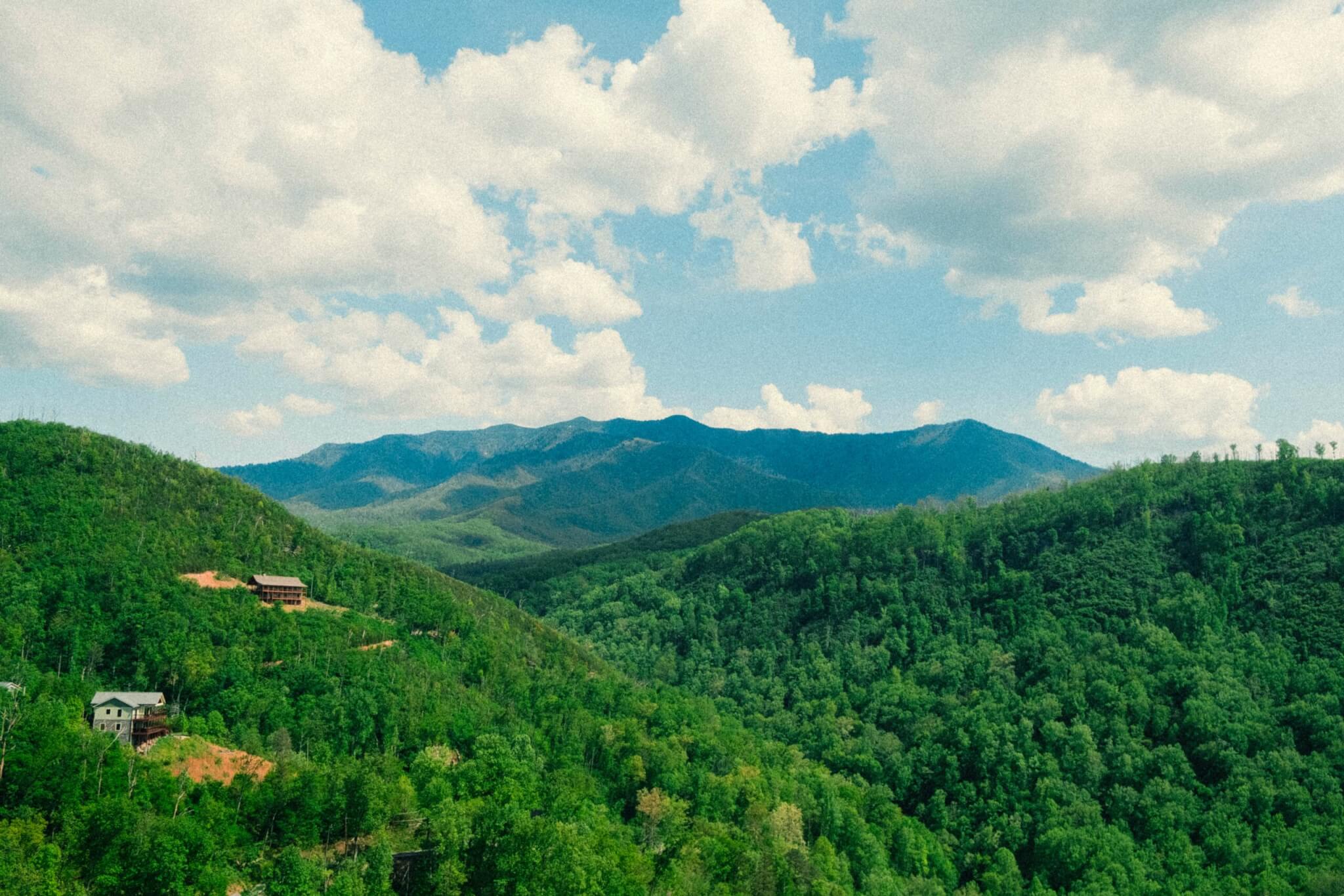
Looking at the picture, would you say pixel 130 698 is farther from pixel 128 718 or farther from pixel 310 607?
pixel 310 607

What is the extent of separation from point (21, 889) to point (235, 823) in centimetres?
1620

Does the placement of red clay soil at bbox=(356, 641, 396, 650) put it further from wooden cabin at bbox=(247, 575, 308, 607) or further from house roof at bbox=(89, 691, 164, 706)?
house roof at bbox=(89, 691, 164, 706)

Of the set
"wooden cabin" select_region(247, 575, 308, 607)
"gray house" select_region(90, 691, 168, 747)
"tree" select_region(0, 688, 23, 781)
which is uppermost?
"wooden cabin" select_region(247, 575, 308, 607)

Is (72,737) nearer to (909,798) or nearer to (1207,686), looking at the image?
(909,798)

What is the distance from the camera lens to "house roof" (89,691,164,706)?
8119 centimetres

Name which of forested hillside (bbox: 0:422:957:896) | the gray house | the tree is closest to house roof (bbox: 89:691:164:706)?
the gray house

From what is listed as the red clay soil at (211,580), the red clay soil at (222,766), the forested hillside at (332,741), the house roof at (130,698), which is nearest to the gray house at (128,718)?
the house roof at (130,698)

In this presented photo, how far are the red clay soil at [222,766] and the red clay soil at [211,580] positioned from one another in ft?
151

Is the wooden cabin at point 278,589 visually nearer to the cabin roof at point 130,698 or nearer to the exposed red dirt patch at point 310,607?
the exposed red dirt patch at point 310,607

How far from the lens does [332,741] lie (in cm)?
8988

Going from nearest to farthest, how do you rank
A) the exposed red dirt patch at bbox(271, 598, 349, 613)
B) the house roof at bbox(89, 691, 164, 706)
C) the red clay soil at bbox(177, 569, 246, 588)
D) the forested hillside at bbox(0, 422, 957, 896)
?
1. the forested hillside at bbox(0, 422, 957, 896)
2. the house roof at bbox(89, 691, 164, 706)
3. the red clay soil at bbox(177, 569, 246, 588)
4. the exposed red dirt patch at bbox(271, 598, 349, 613)

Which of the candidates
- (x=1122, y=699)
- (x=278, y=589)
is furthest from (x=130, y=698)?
(x=1122, y=699)

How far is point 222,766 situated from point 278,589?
169 ft

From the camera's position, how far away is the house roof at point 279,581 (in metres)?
119
